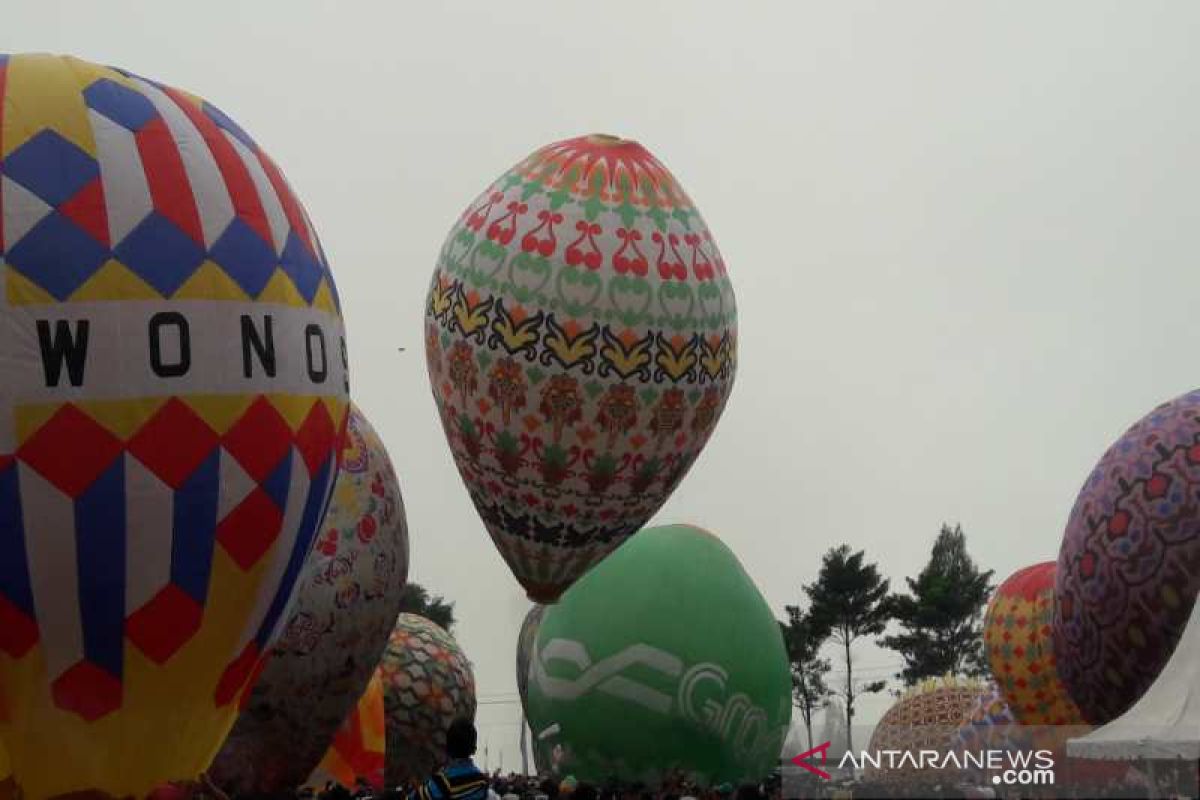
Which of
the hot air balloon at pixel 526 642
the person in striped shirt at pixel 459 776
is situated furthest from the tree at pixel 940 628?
the person in striped shirt at pixel 459 776

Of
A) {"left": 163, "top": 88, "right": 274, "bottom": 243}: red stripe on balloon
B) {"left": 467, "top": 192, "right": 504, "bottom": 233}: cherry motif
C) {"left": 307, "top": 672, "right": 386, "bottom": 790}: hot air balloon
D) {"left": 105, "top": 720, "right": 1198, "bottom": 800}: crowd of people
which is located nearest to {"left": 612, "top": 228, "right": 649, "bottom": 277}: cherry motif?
{"left": 467, "top": 192, "right": 504, "bottom": 233}: cherry motif

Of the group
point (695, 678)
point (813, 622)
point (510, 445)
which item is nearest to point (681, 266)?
point (510, 445)

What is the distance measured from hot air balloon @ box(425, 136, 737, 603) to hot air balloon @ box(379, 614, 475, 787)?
3.92 m

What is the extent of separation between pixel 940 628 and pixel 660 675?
133 ft

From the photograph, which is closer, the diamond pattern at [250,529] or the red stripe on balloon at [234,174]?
the diamond pattern at [250,529]

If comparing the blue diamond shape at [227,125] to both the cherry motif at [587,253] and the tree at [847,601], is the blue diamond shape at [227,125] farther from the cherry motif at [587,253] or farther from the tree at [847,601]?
the tree at [847,601]

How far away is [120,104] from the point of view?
13.1 m

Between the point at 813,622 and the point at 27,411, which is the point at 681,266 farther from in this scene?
the point at 813,622

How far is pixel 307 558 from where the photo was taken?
14.0 m

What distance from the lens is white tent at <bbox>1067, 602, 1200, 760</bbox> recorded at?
11.1 meters

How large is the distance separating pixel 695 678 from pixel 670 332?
4.66 m

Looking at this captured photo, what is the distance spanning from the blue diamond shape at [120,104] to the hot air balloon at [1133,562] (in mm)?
7903

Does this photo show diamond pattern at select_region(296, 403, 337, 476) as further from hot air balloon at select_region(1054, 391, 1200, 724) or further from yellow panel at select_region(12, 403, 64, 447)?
hot air balloon at select_region(1054, 391, 1200, 724)

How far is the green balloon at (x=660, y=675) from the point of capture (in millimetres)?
22719
